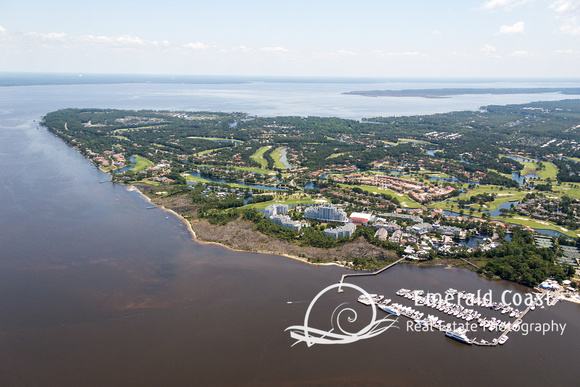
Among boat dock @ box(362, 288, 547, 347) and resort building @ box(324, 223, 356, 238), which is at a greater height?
resort building @ box(324, 223, 356, 238)

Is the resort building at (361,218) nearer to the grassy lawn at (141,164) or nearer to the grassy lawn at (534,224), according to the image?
the grassy lawn at (534,224)

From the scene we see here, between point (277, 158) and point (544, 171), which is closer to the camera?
point (544, 171)

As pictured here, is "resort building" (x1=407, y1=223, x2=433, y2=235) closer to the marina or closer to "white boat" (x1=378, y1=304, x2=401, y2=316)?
the marina

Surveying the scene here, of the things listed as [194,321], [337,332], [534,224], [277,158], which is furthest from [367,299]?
[277,158]

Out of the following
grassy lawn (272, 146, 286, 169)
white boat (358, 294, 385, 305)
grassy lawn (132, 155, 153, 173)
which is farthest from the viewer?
grassy lawn (272, 146, 286, 169)

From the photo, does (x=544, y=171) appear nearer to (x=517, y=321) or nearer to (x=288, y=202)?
(x=288, y=202)

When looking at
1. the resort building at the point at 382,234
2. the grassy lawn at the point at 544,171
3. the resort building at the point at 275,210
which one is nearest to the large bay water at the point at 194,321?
the resort building at the point at 382,234

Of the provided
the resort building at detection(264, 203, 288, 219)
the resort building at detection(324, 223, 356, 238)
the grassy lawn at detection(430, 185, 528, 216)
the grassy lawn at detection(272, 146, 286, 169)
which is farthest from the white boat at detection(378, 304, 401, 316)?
the grassy lawn at detection(272, 146, 286, 169)

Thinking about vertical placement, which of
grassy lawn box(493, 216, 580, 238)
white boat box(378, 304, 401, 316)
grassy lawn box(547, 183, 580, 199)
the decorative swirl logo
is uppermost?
grassy lawn box(547, 183, 580, 199)
